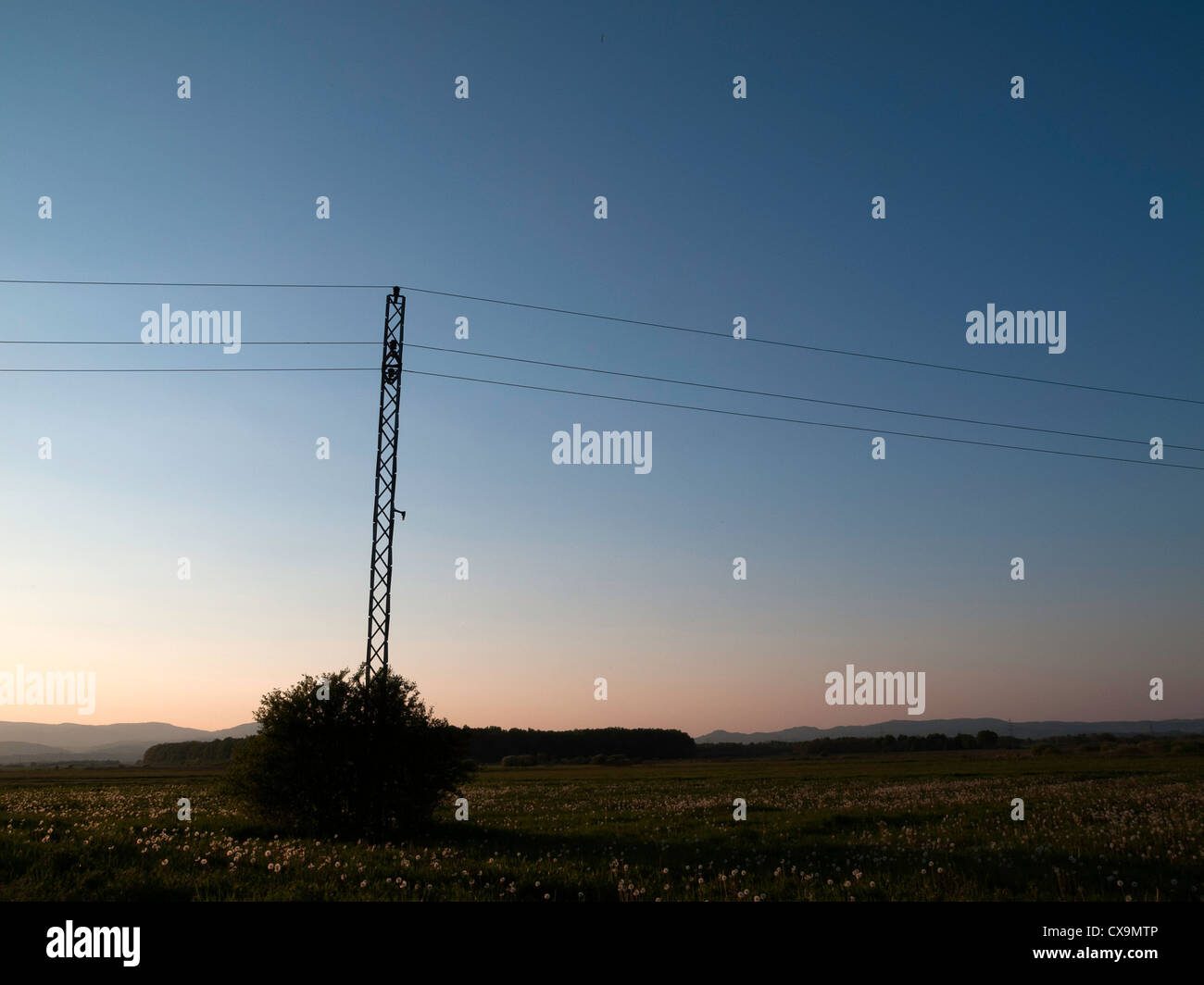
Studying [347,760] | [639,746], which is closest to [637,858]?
[347,760]

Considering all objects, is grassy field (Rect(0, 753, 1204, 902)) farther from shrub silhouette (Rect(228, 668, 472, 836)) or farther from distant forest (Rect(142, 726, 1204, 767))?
distant forest (Rect(142, 726, 1204, 767))

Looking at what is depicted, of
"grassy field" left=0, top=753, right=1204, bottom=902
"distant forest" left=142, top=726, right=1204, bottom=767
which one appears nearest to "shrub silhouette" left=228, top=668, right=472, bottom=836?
"grassy field" left=0, top=753, right=1204, bottom=902

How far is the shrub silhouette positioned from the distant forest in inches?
4381

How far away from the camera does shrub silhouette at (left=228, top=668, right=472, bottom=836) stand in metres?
19.4

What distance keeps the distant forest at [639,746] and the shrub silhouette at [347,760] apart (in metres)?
111

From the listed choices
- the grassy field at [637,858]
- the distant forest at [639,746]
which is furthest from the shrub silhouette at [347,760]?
the distant forest at [639,746]

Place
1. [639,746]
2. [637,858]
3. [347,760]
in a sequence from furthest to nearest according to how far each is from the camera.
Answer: [639,746] < [347,760] < [637,858]

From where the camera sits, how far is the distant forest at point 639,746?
467 ft

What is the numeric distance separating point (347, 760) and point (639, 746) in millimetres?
156979

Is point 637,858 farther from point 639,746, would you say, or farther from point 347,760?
point 639,746

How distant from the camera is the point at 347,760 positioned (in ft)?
64.1
